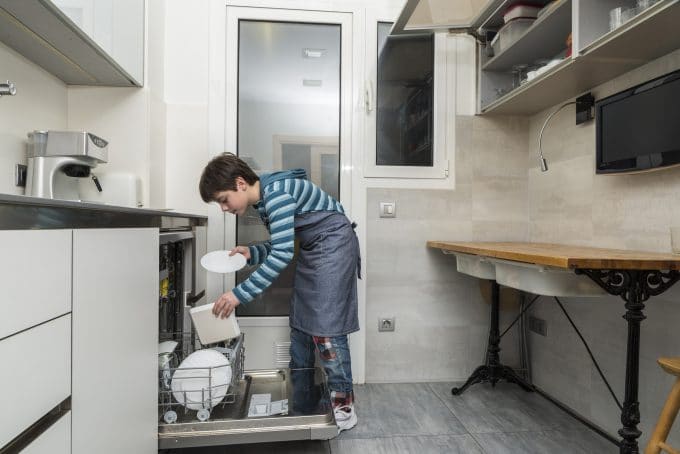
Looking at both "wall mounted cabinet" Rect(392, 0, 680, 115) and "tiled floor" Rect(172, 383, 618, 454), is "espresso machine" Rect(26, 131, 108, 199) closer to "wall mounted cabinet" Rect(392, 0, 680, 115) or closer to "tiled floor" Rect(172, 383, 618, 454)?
"tiled floor" Rect(172, 383, 618, 454)

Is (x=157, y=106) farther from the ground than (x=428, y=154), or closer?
farther from the ground

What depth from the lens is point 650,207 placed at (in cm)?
148

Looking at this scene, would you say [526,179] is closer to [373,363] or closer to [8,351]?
[373,363]

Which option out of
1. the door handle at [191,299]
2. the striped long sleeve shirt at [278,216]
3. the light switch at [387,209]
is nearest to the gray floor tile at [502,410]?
the light switch at [387,209]

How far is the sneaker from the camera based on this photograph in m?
1.64

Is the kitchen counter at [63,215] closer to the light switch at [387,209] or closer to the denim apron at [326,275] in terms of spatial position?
the denim apron at [326,275]

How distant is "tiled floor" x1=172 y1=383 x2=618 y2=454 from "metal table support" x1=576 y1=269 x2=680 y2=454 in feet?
1.29

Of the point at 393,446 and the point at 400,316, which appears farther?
the point at 400,316

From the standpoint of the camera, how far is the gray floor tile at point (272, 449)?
1.47 metres

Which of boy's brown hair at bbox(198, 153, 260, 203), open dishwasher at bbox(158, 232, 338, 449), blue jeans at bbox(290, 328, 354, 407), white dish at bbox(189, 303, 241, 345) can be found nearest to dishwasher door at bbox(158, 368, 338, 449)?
open dishwasher at bbox(158, 232, 338, 449)

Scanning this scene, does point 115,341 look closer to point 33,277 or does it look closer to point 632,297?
point 33,277

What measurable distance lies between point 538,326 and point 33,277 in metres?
2.17

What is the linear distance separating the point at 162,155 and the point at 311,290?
3.41 ft

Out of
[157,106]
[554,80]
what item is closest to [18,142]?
[157,106]
